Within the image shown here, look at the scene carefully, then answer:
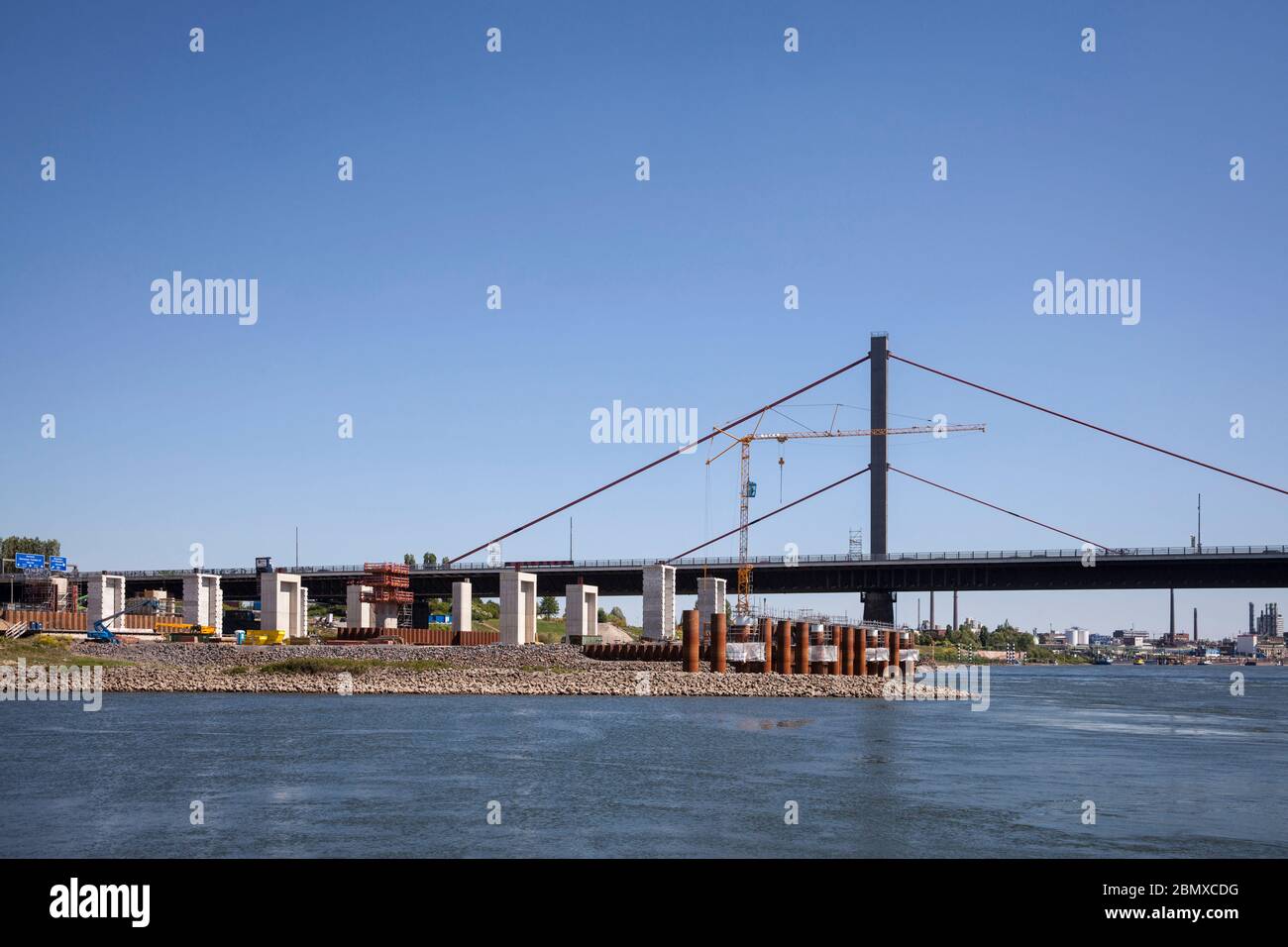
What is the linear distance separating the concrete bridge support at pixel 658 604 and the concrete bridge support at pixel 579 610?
6.38 meters

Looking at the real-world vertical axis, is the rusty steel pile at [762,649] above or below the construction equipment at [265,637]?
above

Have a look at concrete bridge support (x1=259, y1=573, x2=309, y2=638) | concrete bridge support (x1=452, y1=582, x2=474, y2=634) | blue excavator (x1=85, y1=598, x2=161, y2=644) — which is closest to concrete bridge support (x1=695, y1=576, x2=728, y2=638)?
concrete bridge support (x1=452, y1=582, x2=474, y2=634)

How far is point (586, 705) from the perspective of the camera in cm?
7244

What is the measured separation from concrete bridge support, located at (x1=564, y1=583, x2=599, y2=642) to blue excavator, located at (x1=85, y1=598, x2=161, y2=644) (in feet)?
147

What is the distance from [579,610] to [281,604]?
33971 mm

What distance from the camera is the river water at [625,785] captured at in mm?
26672

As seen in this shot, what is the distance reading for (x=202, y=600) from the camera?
14938cm

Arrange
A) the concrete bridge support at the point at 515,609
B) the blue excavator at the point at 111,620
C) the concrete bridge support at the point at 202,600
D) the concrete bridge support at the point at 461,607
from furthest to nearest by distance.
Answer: the concrete bridge support at the point at 202,600 < the concrete bridge support at the point at 461,607 < the concrete bridge support at the point at 515,609 < the blue excavator at the point at 111,620

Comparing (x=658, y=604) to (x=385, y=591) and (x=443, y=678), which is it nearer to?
(x=385, y=591)

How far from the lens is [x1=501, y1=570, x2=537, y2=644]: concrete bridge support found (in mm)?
129875

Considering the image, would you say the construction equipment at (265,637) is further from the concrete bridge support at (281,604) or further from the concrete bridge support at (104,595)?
the concrete bridge support at (104,595)

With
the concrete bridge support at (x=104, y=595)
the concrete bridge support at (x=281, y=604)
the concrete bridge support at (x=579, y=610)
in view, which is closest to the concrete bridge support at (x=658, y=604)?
the concrete bridge support at (x=579, y=610)

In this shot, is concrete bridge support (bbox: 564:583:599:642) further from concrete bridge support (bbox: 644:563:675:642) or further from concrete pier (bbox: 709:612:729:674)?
concrete pier (bbox: 709:612:729:674)
